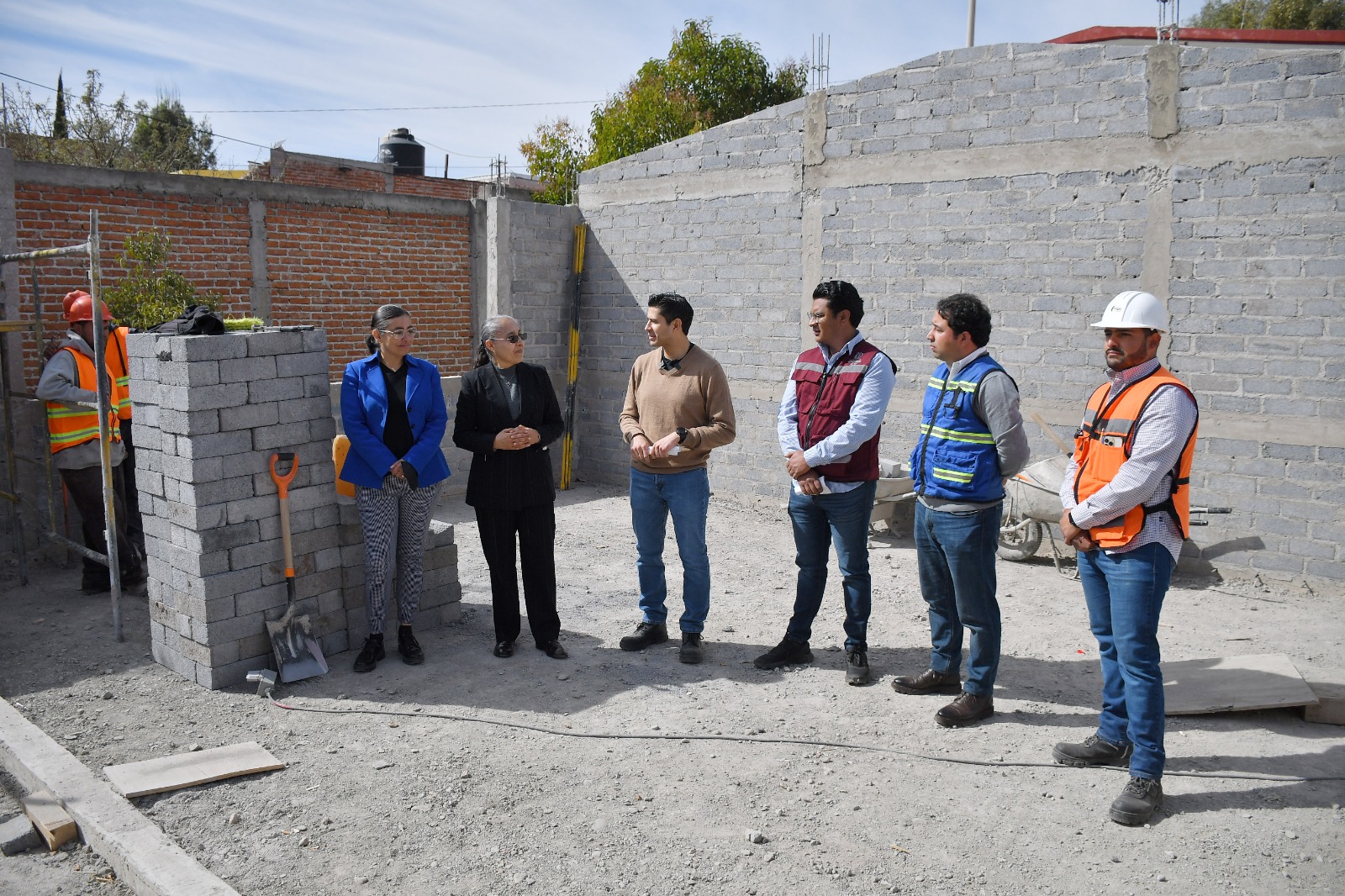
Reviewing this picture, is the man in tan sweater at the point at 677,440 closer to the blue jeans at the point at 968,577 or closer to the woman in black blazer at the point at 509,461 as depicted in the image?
the woman in black blazer at the point at 509,461

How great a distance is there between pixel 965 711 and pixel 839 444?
141 centimetres

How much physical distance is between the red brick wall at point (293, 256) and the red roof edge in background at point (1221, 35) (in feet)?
24.2

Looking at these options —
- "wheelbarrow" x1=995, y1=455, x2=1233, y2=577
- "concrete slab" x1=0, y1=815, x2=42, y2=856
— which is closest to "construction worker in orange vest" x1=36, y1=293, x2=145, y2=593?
"concrete slab" x1=0, y1=815, x2=42, y2=856

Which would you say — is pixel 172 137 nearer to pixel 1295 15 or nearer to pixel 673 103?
pixel 673 103

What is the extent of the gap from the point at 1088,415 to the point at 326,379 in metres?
4.00

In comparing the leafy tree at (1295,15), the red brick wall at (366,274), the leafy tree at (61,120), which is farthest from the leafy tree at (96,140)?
the leafy tree at (1295,15)

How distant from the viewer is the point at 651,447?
208 inches

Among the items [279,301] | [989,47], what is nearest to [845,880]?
[989,47]

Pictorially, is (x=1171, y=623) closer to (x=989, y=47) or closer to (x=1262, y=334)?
(x=1262, y=334)

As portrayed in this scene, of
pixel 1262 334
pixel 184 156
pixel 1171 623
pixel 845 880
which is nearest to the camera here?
pixel 845 880

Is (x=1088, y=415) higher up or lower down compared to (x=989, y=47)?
lower down

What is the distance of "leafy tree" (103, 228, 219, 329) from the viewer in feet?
26.0

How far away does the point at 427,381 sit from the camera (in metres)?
5.35

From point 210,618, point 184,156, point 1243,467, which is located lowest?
point 210,618
